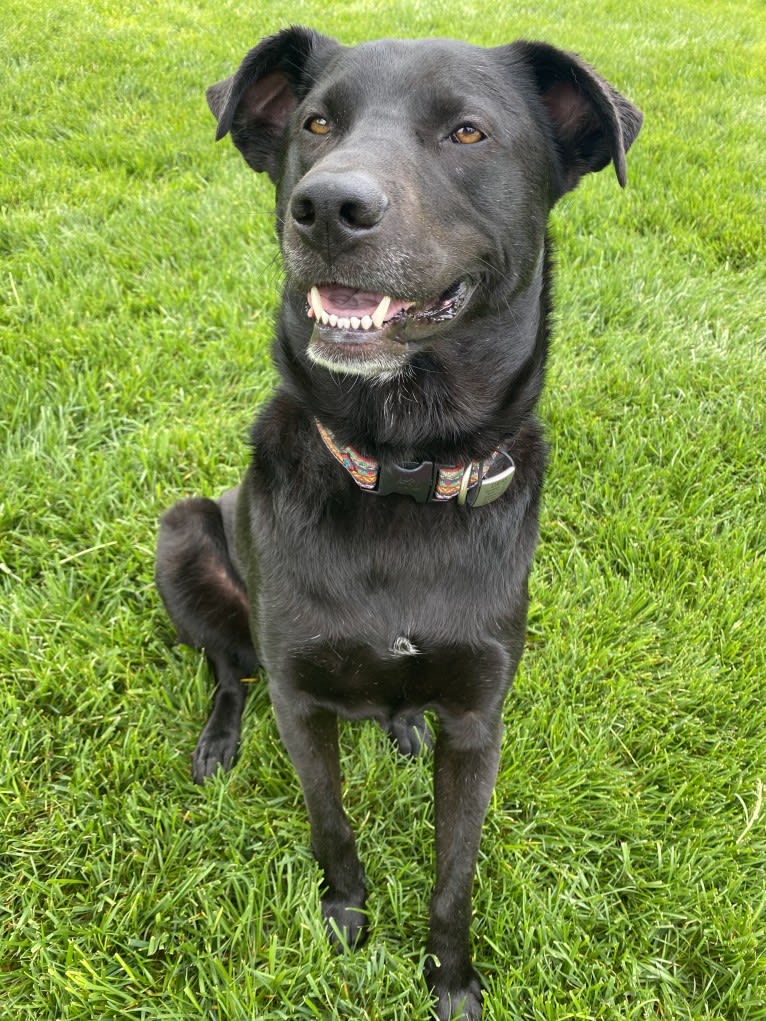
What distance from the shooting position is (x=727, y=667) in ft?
7.43

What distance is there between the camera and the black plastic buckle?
1.54 m

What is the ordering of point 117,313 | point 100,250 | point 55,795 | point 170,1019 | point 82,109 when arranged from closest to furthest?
1. point 170,1019
2. point 55,795
3. point 117,313
4. point 100,250
5. point 82,109

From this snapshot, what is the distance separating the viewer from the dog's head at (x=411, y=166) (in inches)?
52.3

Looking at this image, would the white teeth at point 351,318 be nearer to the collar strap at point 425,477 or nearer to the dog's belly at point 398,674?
the collar strap at point 425,477

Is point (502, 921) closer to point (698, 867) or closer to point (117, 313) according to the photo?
point (698, 867)

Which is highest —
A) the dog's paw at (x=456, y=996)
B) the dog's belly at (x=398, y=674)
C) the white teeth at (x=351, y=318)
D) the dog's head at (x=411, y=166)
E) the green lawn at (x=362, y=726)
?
the dog's head at (x=411, y=166)

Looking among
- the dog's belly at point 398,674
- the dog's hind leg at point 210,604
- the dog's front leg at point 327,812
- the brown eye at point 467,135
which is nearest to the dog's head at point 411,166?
the brown eye at point 467,135

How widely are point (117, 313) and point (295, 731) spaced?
92.9 inches

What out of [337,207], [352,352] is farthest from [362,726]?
[337,207]

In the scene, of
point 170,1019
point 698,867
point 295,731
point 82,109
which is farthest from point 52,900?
point 82,109

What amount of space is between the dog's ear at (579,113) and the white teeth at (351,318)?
60 cm

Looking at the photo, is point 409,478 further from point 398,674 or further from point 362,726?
point 362,726

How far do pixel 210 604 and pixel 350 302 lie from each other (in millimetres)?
1126

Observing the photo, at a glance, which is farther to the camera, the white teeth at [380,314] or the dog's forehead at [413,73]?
the dog's forehead at [413,73]
